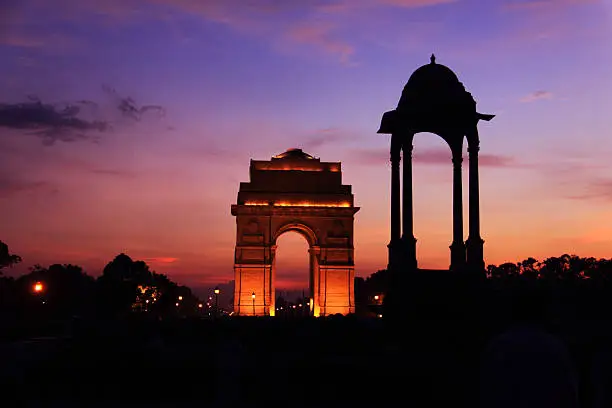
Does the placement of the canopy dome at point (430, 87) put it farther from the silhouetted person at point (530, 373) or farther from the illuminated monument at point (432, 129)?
the silhouetted person at point (530, 373)

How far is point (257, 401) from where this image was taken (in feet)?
52.2

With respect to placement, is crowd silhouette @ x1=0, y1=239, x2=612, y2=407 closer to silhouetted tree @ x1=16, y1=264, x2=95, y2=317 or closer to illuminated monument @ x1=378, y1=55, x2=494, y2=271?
illuminated monument @ x1=378, y1=55, x2=494, y2=271

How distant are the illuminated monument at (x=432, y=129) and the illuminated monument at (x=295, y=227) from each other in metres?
35.0

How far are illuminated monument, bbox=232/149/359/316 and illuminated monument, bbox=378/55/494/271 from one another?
3503 cm

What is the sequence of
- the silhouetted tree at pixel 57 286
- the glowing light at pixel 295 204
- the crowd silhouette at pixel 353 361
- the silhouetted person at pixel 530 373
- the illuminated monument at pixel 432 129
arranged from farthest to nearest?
the silhouetted tree at pixel 57 286 → the glowing light at pixel 295 204 → the illuminated monument at pixel 432 129 → the crowd silhouette at pixel 353 361 → the silhouetted person at pixel 530 373

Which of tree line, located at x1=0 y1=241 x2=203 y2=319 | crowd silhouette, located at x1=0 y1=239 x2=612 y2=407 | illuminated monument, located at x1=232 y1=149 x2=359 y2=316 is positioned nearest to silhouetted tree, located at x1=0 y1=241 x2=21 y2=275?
tree line, located at x1=0 y1=241 x2=203 y2=319

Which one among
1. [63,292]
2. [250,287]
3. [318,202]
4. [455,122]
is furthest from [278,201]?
[63,292]

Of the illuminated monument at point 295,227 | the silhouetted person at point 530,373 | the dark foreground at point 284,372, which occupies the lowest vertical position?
the dark foreground at point 284,372

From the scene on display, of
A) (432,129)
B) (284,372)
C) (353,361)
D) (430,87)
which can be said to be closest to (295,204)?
(432,129)

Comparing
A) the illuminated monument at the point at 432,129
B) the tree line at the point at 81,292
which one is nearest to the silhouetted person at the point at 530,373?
the illuminated monument at the point at 432,129

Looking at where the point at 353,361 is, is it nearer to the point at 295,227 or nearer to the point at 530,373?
the point at 530,373

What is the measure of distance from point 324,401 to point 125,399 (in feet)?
14.7

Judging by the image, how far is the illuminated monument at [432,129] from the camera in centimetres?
2883

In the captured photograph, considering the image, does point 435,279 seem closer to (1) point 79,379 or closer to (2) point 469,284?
(2) point 469,284
